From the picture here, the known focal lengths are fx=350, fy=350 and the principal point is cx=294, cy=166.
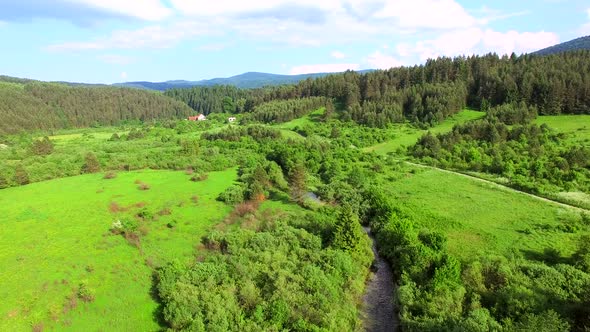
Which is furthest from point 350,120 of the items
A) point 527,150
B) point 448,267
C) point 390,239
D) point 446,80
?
point 448,267

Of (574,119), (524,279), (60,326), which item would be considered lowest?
(60,326)

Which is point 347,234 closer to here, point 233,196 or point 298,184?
point 298,184

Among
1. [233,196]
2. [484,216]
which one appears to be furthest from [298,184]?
[484,216]

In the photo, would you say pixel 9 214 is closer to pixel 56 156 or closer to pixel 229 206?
pixel 229 206

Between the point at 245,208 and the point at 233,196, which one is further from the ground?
the point at 233,196

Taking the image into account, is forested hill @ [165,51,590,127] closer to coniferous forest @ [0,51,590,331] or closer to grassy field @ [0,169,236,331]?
coniferous forest @ [0,51,590,331]

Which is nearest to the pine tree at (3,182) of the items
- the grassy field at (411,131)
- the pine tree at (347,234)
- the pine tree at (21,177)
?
the pine tree at (21,177)

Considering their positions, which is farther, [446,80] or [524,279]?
[446,80]
